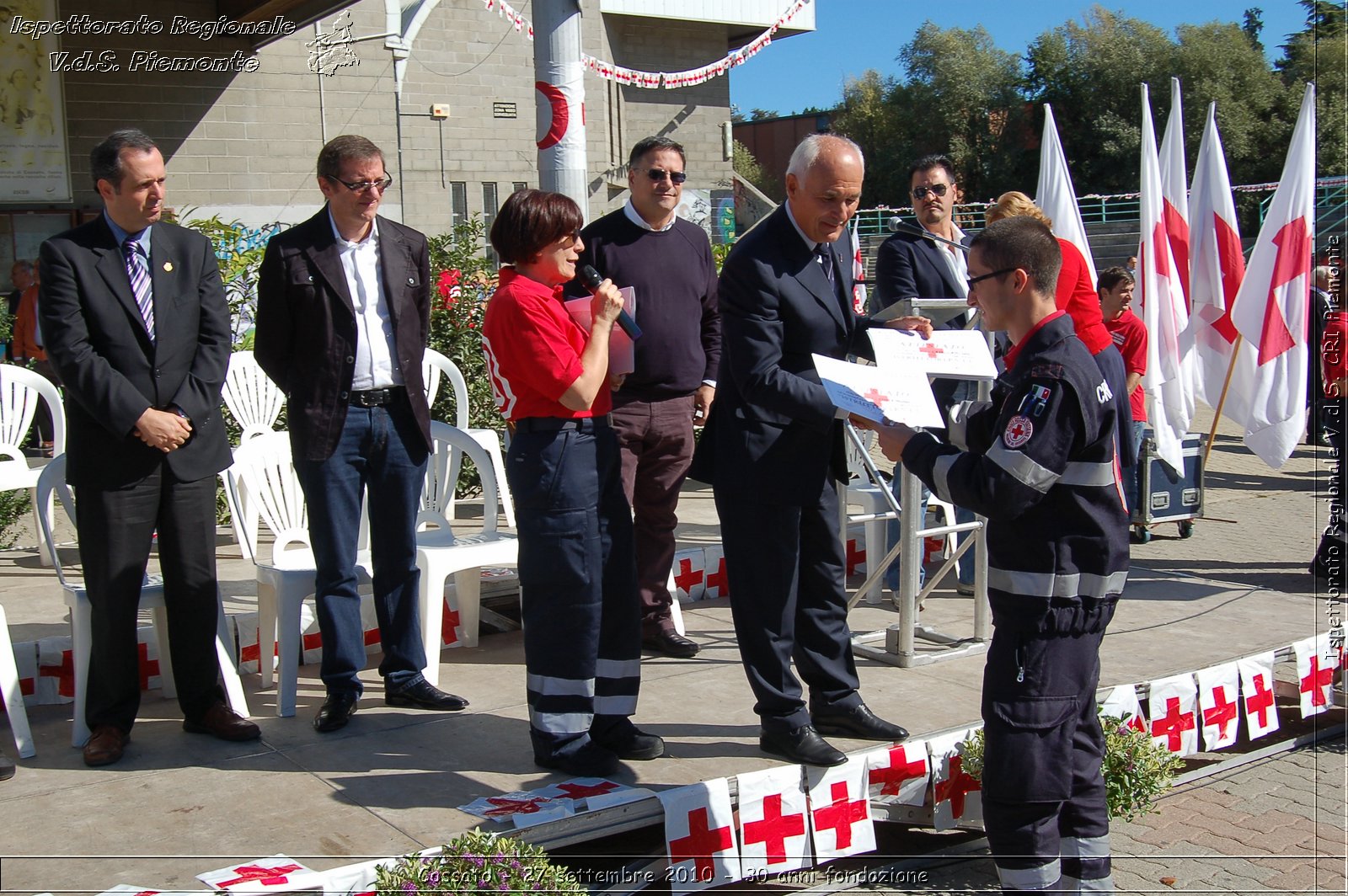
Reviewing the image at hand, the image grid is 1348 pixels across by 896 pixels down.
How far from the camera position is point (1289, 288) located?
7.07 m

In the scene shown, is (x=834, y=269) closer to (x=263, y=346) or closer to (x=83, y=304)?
(x=263, y=346)

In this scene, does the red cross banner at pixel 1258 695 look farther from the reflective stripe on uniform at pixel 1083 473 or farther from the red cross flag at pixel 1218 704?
the reflective stripe on uniform at pixel 1083 473

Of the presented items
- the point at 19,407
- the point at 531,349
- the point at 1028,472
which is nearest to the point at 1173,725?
the point at 1028,472

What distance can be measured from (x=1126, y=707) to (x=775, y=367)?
1.87 meters

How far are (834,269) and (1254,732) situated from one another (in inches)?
103

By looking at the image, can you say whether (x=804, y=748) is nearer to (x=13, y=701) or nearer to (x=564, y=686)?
(x=564, y=686)

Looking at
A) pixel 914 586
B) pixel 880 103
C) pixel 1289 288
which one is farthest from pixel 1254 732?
pixel 880 103

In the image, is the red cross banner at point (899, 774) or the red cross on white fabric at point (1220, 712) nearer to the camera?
the red cross banner at point (899, 774)

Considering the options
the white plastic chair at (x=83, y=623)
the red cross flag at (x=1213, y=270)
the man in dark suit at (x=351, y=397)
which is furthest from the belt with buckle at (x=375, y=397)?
the red cross flag at (x=1213, y=270)

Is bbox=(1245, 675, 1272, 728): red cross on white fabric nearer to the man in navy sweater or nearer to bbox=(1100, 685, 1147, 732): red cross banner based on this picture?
bbox=(1100, 685, 1147, 732): red cross banner

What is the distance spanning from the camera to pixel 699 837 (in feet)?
11.4

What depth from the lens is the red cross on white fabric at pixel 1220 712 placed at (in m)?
4.67

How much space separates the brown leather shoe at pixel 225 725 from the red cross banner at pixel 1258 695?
376 cm

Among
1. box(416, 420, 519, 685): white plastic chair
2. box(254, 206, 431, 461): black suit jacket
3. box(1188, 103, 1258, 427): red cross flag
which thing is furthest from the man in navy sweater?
box(1188, 103, 1258, 427): red cross flag
